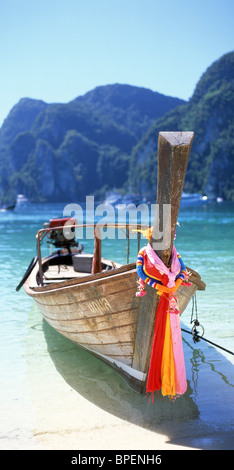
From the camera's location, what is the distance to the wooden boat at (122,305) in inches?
166

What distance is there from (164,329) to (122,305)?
612 mm

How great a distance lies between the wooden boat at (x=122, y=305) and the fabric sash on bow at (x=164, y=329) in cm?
11

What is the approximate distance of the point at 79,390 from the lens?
5711 mm

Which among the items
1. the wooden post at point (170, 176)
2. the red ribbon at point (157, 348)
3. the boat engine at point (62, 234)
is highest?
the wooden post at point (170, 176)

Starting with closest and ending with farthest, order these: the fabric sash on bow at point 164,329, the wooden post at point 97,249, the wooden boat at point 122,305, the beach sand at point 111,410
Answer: the wooden boat at point 122,305 → the beach sand at point 111,410 → the fabric sash on bow at point 164,329 → the wooden post at point 97,249

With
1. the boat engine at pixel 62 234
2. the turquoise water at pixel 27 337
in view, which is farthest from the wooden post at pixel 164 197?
the boat engine at pixel 62 234

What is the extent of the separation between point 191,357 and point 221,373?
777mm

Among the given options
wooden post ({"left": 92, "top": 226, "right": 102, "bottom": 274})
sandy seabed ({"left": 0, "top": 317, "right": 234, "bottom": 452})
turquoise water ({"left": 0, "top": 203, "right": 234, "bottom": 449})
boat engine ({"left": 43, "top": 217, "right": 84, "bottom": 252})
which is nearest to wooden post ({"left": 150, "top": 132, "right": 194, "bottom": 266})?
sandy seabed ({"left": 0, "top": 317, "right": 234, "bottom": 452})

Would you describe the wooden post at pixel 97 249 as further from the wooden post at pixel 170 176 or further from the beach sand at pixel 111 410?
the wooden post at pixel 170 176

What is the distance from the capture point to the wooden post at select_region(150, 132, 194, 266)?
407 centimetres

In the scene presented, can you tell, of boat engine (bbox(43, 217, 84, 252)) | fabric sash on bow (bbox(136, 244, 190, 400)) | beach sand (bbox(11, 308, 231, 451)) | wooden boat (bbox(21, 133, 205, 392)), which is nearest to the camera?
wooden boat (bbox(21, 133, 205, 392))

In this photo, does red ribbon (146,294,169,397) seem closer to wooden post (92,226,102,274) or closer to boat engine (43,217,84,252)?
wooden post (92,226,102,274)

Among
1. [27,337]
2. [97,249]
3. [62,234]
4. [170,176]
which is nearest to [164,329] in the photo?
[170,176]
